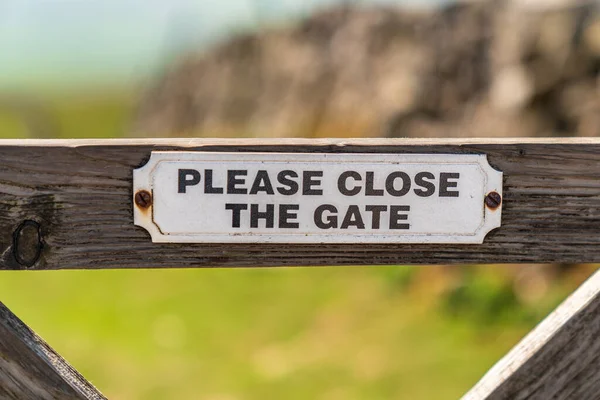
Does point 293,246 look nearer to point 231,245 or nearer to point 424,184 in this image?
point 231,245

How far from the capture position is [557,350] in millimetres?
1518

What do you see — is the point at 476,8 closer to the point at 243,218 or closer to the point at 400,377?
the point at 400,377

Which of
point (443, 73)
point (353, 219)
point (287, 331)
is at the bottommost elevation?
point (287, 331)

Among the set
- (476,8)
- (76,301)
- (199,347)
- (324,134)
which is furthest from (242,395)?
(324,134)

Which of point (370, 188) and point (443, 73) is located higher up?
point (370, 188)

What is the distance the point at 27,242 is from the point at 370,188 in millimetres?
669

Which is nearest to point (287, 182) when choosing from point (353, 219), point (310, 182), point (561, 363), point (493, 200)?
point (310, 182)

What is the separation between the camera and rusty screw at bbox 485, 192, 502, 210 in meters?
1.48

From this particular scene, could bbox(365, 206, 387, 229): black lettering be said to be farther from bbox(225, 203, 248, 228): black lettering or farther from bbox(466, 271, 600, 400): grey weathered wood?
bbox(466, 271, 600, 400): grey weathered wood

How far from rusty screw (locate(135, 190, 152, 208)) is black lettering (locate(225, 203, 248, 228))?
0.15 meters

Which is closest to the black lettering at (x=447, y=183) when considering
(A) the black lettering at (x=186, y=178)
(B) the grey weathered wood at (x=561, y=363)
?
(B) the grey weathered wood at (x=561, y=363)

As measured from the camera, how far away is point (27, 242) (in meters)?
1.44

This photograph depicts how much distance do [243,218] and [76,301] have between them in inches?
234

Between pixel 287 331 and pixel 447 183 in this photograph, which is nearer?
pixel 447 183
